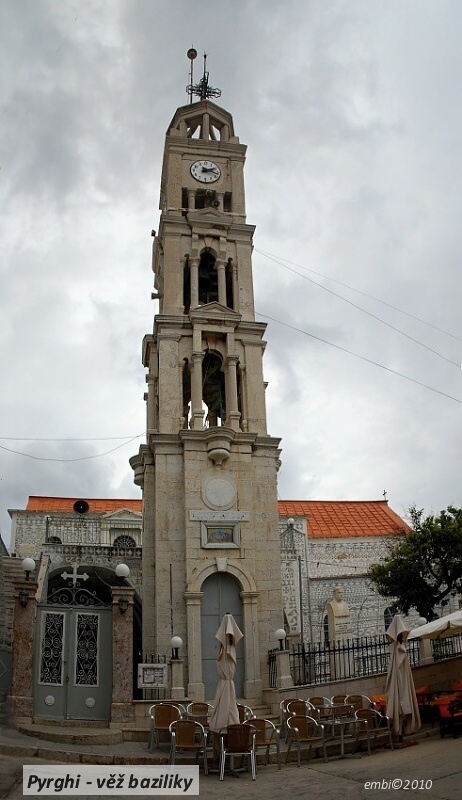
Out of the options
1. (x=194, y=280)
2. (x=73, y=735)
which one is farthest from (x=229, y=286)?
(x=73, y=735)

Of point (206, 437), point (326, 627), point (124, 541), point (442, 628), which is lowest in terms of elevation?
point (442, 628)

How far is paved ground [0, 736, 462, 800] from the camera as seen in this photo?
10.0 meters

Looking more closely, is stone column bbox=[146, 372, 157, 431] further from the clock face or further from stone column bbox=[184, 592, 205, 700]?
the clock face

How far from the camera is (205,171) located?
1067 inches

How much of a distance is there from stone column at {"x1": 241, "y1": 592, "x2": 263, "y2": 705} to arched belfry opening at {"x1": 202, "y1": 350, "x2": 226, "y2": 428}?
21.7 feet

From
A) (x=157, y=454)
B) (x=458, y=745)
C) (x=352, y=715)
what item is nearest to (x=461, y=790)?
(x=458, y=745)

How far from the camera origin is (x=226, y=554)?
21.5 metres

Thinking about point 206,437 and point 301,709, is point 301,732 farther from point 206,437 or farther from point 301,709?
point 206,437

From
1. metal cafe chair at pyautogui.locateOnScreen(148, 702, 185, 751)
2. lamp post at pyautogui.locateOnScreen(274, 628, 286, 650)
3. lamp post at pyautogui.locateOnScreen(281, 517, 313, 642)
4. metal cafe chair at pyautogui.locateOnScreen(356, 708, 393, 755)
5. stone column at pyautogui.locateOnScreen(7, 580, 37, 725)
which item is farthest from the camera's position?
lamp post at pyautogui.locateOnScreen(281, 517, 313, 642)

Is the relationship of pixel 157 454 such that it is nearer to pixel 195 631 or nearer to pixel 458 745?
pixel 195 631

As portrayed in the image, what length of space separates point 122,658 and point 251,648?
480cm

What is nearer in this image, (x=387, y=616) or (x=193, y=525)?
(x=193, y=525)

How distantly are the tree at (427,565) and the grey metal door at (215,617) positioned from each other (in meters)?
6.22

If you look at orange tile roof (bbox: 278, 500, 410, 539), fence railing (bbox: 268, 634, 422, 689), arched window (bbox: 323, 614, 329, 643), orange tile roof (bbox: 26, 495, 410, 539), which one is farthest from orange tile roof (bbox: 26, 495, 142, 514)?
fence railing (bbox: 268, 634, 422, 689)
